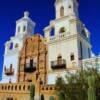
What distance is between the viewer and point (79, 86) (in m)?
23.9

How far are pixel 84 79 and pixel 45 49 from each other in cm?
1411

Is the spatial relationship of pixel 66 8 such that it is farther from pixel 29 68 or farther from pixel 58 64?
pixel 29 68

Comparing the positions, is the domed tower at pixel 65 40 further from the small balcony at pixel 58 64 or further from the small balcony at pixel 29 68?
the small balcony at pixel 29 68

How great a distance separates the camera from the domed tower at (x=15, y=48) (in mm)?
39688

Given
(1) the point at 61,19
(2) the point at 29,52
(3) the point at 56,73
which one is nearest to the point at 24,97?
(3) the point at 56,73

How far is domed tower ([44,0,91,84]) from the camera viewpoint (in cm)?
3294

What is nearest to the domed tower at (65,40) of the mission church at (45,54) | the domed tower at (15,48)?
the mission church at (45,54)

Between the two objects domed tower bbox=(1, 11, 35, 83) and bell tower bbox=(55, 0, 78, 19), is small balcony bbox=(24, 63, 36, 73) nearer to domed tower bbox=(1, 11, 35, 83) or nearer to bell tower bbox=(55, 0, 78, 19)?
domed tower bbox=(1, 11, 35, 83)

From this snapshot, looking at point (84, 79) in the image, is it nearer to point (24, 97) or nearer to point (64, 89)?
point (64, 89)

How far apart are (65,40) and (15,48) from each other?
11520mm

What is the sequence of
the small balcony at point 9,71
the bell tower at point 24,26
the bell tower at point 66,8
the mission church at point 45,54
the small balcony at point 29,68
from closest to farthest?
the mission church at point 45,54 → the bell tower at point 66,8 → the small balcony at point 29,68 → the small balcony at point 9,71 → the bell tower at point 24,26

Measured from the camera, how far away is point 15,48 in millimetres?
41250

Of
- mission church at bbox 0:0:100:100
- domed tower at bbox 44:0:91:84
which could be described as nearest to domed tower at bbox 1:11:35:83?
mission church at bbox 0:0:100:100

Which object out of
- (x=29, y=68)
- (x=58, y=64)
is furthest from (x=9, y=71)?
(x=58, y=64)
